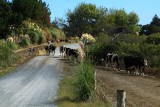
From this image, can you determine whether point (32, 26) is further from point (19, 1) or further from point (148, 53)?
point (148, 53)

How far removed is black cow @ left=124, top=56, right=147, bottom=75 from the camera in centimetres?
3850

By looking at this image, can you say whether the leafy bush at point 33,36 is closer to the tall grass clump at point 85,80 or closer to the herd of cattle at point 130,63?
the herd of cattle at point 130,63

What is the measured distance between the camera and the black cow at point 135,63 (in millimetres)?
38500

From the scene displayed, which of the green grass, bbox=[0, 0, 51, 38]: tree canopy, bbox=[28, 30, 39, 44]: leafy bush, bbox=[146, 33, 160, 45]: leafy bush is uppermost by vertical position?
bbox=[0, 0, 51, 38]: tree canopy

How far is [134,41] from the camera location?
57.0 m

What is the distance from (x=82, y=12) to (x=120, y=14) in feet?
47.8

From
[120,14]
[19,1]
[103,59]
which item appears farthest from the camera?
[120,14]

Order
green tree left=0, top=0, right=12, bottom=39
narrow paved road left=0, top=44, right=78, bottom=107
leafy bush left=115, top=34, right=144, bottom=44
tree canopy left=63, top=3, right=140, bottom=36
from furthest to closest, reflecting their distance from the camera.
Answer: tree canopy left=63, top=3, right=140, bottom=36
leafy bush left=115, top=34, right=144, bottom=44
green tree left=0, top=0, right=12, bottom=39
narrow paved road left=0, top=44, right=78, bottom=107

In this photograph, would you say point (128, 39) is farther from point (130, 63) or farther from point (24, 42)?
point (24, 42)

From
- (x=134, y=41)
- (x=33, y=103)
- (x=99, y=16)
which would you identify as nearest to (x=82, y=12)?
(x=99, y=16)

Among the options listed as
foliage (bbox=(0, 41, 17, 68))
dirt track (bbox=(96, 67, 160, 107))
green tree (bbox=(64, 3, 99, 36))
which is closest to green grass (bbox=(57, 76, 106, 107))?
dirt track (bbox=(96, 67, 160, 107))

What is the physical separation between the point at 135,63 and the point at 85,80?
61.0ft

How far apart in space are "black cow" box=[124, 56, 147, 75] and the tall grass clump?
55.8ft

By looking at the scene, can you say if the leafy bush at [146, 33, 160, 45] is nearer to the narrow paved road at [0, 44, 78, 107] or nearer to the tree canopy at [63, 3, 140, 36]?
the narrow paved road at [0, 44, 78, 107]
